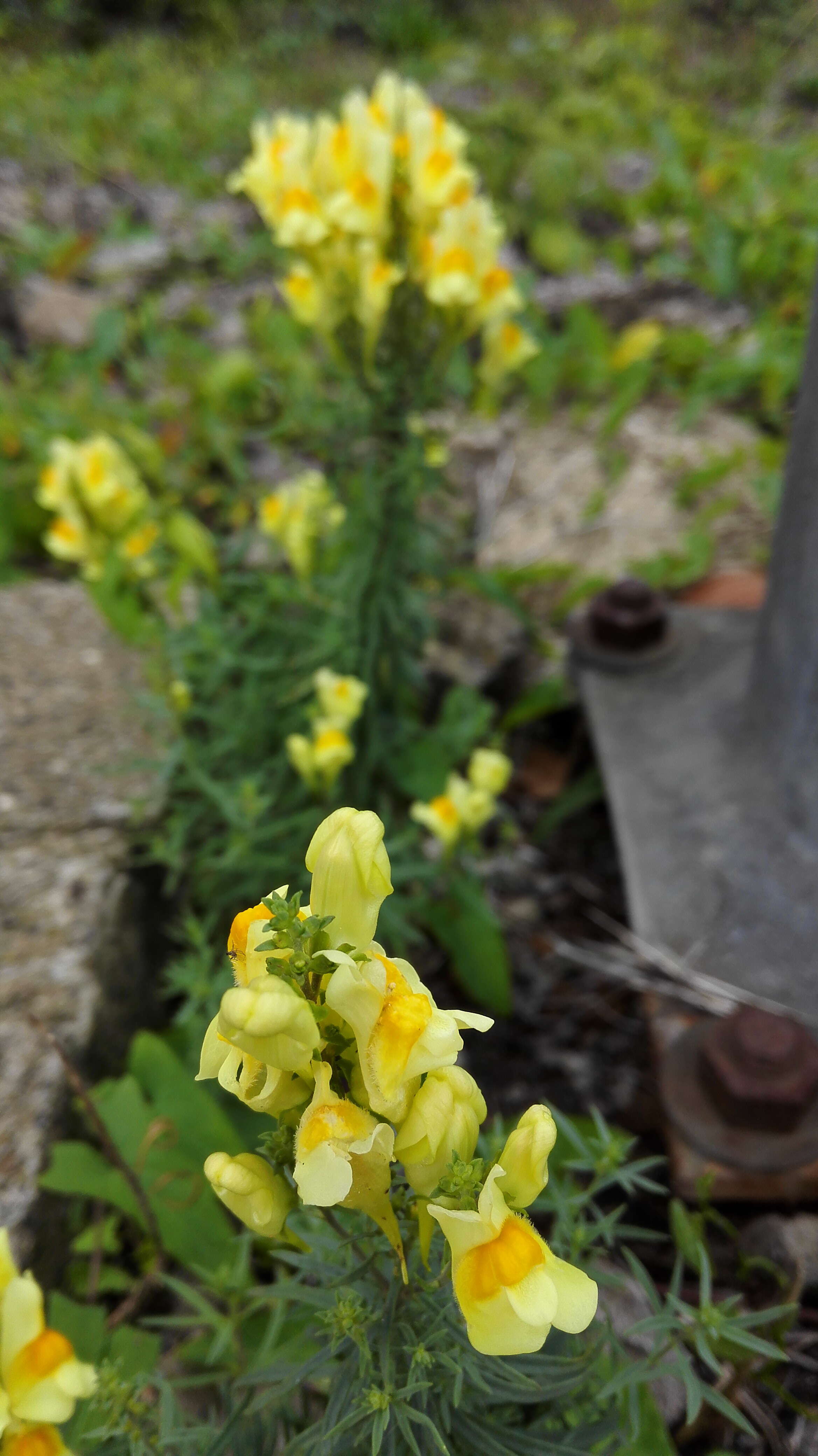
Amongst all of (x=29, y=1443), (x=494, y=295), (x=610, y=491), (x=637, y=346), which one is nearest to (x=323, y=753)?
(x=494, y=295)

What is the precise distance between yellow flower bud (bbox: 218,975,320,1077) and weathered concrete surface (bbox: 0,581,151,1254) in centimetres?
73

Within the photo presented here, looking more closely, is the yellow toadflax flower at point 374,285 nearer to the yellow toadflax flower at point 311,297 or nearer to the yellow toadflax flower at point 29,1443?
the yellow toadflax flower at point 311,297

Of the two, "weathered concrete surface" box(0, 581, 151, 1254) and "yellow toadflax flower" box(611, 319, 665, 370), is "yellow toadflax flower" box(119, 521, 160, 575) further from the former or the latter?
"yellow toadflax flower" box(611, 319, 665, 370)

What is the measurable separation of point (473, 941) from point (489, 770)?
309 mm

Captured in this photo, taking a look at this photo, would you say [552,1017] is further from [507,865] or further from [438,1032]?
[438,1032]

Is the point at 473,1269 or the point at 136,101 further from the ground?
the point at 136,101

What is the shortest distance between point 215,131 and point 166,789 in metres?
4.18

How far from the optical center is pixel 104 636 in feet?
7.07

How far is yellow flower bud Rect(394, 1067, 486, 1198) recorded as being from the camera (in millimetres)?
633

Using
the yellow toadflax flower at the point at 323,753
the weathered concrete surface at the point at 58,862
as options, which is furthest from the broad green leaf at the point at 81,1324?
the yellow toadflax flower at the point at 323,753

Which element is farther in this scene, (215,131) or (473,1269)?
(215,131)

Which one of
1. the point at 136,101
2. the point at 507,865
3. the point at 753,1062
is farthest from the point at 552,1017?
the point at 136,101

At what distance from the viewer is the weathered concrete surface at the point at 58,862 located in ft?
4.12

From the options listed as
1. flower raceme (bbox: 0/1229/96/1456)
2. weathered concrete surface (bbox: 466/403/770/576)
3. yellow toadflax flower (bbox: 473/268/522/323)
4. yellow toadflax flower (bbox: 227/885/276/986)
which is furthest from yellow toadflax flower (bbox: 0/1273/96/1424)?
weathered concrete surface (bbox: 466/403/770/576)
